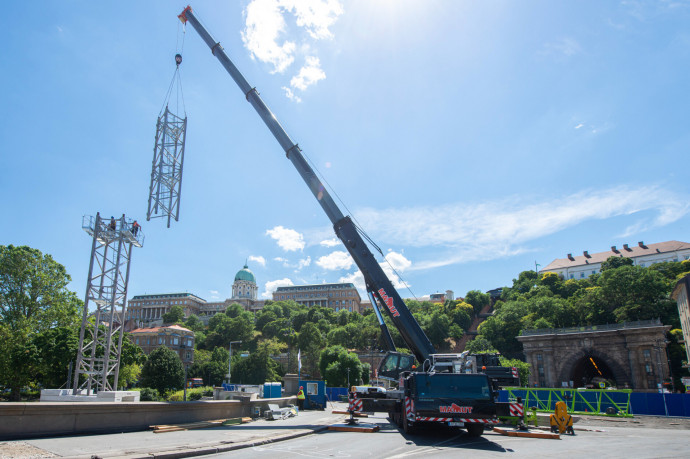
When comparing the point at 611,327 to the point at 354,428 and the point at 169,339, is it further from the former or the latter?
the point at 169,339

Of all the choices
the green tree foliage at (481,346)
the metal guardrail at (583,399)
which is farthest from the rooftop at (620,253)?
the metal guardrail at (583,399)

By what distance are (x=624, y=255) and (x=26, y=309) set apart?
127537mm

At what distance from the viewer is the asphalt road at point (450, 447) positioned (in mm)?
10180

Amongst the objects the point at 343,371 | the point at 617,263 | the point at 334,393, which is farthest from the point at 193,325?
the point at 617,263

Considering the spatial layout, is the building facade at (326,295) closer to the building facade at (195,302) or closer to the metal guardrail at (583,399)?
the building facade at (195,302)

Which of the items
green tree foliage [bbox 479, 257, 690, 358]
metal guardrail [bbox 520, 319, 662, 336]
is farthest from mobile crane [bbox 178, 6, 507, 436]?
green tree foliage [bbox 479, 257, 690, 358]

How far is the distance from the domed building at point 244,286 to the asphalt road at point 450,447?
18133cm

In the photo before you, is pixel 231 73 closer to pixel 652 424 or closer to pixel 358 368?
pixel 652 424

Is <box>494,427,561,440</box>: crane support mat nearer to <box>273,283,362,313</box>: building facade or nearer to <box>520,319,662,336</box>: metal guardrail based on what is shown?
<box>520,319,662,336</box>: metal guardrail

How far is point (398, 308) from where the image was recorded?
19094 mm

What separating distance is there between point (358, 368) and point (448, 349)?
4187 cm

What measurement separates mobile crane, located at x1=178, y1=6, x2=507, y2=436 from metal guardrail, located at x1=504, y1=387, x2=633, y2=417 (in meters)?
10.2

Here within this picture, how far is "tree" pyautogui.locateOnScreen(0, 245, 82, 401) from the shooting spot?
35.8m

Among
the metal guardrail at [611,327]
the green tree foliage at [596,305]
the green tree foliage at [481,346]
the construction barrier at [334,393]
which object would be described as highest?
the green tree foliage at [596,305]
